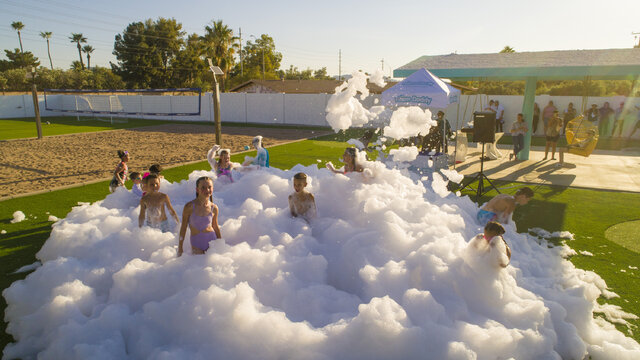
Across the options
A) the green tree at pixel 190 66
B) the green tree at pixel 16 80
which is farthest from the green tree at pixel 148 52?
the green tree at pixel 16 80

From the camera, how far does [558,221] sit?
8031 millimetres

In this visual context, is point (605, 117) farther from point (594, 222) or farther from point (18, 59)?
point (18, 59)

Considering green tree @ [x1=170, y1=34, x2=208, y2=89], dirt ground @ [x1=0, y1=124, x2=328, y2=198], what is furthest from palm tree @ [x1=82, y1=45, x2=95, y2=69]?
dirt ground @ [x1=0, y1=124, x2=328, y2=198]

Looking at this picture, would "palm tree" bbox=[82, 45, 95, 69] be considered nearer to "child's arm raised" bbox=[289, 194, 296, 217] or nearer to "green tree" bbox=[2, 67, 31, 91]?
"green tree" bbox=[2, 67, 31, 91]

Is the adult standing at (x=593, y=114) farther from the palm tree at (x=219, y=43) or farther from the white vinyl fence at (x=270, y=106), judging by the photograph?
the palm tree at (x=219, y=43)

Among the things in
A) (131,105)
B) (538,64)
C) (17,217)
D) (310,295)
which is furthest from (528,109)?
Result: (131,105)

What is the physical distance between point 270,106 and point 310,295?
26038 millimetres

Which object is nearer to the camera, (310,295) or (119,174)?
(310,295)

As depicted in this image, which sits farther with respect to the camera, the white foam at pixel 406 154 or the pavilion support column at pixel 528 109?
the pavilion support column at pixel 528 109

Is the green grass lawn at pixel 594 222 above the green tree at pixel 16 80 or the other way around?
the other way around

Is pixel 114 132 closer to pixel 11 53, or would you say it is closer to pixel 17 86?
pixel 17 86

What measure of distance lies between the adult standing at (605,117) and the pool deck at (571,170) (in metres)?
6.25

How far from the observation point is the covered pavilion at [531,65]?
11859 mm

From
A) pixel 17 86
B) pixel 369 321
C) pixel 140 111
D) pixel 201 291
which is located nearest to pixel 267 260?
pixel 201 291
